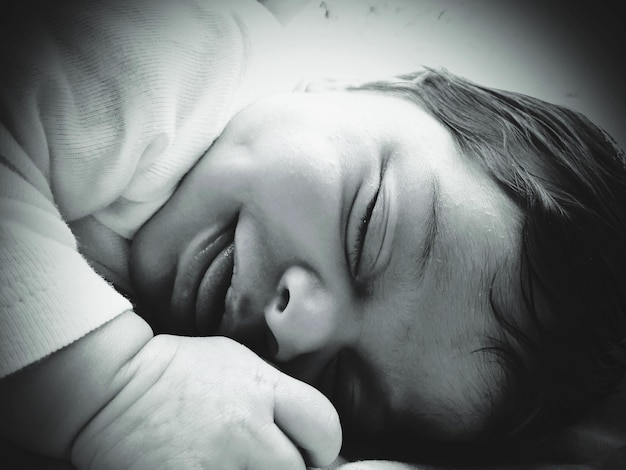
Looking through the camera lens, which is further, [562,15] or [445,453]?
[562,15]

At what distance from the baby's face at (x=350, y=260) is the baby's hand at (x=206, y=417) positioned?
0.10 metres

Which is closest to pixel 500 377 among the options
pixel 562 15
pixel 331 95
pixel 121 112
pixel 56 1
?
pixel 331 95

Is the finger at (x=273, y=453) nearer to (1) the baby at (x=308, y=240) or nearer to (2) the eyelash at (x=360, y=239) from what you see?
(1) the baby at (x=308, y=240)

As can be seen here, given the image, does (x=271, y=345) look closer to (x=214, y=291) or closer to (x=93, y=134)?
(x=214, y=291)

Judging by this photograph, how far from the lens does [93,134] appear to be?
52 centimetres

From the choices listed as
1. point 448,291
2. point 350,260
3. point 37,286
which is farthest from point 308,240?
point 37,286

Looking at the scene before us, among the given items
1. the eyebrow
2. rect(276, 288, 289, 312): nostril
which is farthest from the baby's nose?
the eyebrow

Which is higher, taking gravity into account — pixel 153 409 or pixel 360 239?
pixel 360 239

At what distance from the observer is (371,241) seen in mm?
559

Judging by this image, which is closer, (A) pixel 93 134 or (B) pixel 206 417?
(B) pixel 206 417

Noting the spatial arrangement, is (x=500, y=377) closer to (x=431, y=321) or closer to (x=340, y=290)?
(x=431, y=321)

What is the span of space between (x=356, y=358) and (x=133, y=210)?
34 cm

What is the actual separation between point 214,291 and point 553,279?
0.41 m

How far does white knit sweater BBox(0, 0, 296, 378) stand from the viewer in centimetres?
39
